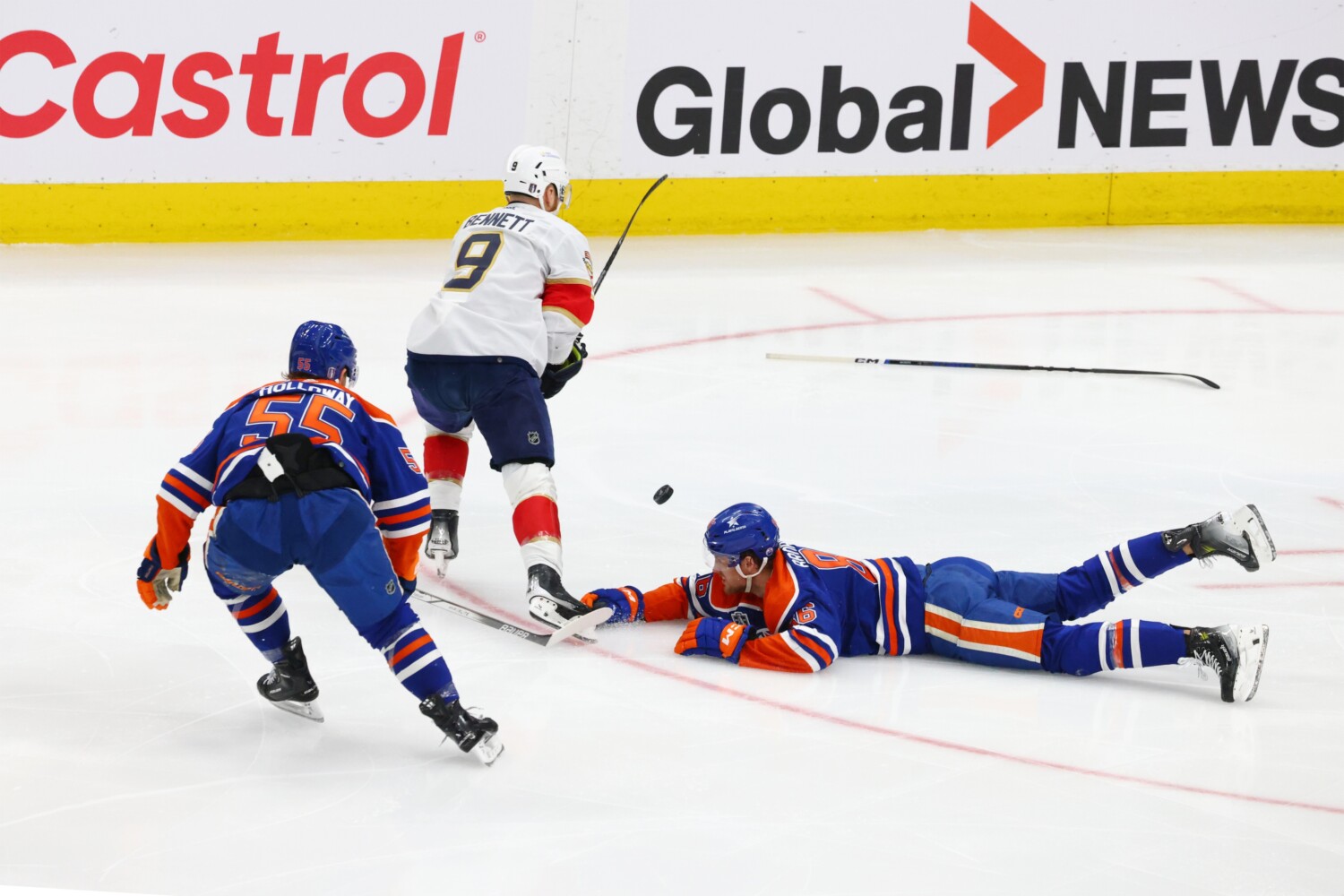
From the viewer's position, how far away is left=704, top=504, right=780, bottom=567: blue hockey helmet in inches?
150

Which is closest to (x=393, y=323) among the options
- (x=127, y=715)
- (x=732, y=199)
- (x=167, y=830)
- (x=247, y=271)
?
(x=247, y=271)

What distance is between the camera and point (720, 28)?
32.2 feet

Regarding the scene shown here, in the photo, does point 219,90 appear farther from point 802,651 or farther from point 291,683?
point 802,651

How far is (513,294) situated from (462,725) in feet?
5.05

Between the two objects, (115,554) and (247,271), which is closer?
(115,554)

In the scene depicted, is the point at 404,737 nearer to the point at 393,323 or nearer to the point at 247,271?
the point at 393,323

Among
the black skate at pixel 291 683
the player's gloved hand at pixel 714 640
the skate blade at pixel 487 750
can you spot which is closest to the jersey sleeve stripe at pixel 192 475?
the black skate at pixel 291 683

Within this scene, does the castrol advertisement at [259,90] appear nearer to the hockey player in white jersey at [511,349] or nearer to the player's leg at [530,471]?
the hockey player in white jersey at [511,349]

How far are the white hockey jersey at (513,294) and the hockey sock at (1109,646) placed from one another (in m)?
1.53

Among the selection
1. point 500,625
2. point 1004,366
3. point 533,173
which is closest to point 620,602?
point 500,625

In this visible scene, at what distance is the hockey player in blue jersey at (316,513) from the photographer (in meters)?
3.25

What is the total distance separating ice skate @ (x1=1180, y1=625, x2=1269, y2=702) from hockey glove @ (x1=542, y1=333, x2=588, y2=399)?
1897 mm

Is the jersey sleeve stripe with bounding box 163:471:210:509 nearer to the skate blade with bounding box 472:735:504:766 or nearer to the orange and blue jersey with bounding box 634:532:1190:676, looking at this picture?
the skate blade with bounding box 472:735:504:766

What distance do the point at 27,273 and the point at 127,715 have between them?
6.12m
